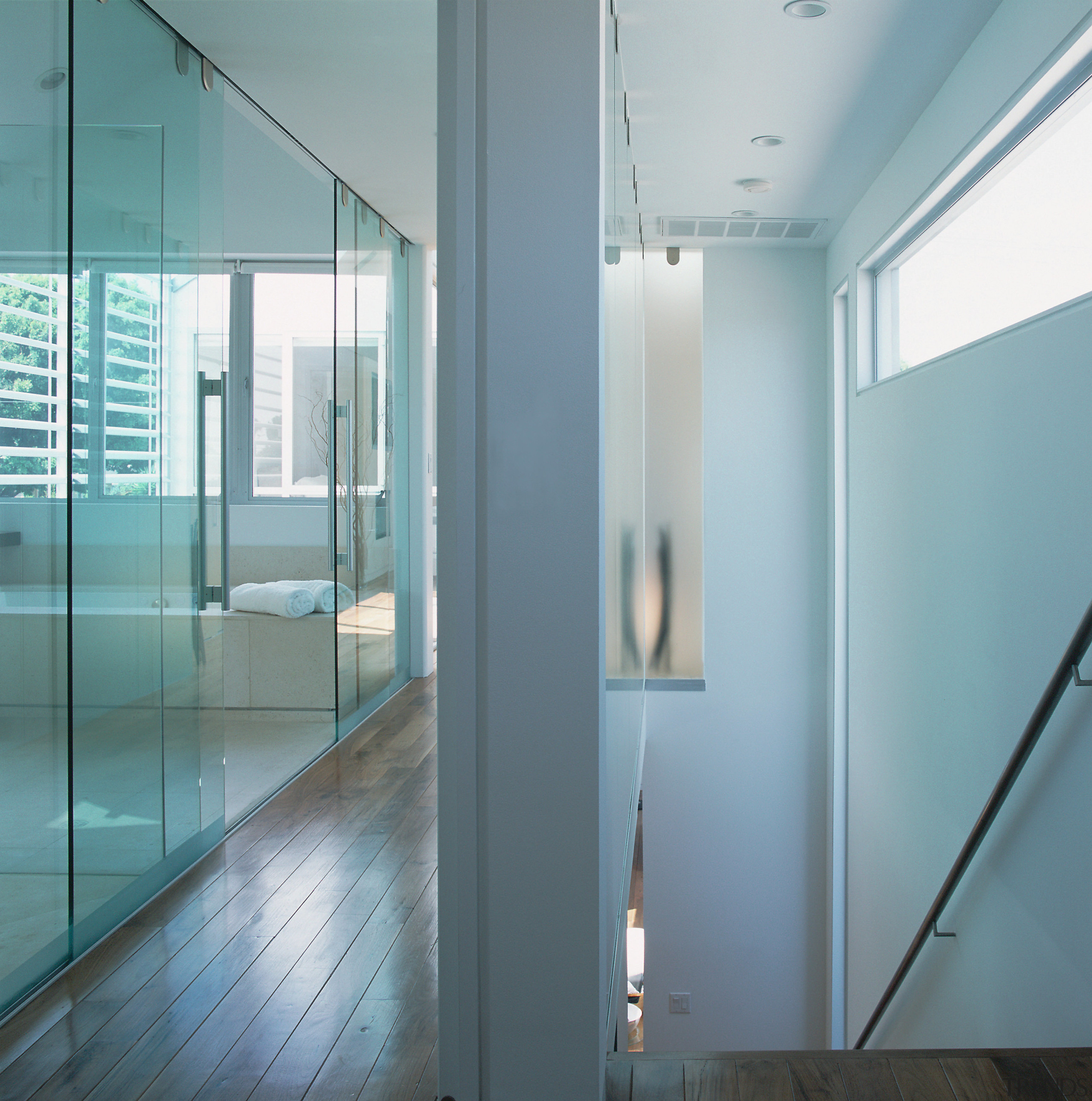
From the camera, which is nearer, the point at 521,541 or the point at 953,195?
the point at 521,541

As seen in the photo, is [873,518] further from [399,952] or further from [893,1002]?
[399,952]

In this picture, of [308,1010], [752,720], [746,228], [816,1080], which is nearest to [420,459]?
[746,228]

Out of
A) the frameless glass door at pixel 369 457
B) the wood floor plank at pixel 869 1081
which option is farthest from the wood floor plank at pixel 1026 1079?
the frameless glass door at pixel 369 457

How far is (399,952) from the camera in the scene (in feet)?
8.66

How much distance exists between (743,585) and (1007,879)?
3548mm

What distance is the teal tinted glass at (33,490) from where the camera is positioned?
2.29m

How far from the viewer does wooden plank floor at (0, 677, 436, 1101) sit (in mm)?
2043

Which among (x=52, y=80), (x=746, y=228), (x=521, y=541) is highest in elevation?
(x=746, y=228)

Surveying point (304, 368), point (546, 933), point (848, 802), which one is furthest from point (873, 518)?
point (546, 933)

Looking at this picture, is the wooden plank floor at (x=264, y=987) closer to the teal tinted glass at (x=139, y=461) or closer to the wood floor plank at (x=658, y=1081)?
the teal tinted glass at (x=139, y=461)

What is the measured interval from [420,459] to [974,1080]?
5.01 meters

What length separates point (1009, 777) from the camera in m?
2.81

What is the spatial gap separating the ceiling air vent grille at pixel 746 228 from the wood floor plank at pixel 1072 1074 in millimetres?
4799

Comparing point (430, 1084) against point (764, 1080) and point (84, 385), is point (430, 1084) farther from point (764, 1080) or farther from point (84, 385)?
point (84, 385)
